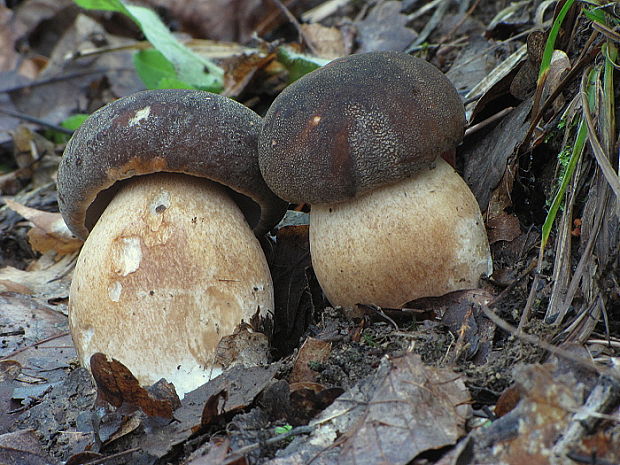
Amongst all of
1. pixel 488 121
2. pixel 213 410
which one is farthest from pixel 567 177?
pixel 213 410

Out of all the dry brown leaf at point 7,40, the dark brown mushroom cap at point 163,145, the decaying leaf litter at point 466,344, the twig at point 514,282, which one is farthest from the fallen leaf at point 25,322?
the dry brown leaf at point 7,40

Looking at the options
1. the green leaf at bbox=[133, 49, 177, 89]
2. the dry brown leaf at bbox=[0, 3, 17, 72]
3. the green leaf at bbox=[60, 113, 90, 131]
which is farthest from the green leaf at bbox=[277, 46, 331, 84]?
the dry brown leaf at bbox=[0, 3, 17, 72]

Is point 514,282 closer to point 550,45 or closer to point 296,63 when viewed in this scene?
point 550,45

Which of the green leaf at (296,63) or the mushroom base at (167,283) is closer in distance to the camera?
the mushroom base at (167,283)

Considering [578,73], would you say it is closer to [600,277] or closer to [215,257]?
[600,277]

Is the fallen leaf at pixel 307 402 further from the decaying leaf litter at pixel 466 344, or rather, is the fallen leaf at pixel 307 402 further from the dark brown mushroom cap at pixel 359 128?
the dark brown mushroom cap at pixel 359 128

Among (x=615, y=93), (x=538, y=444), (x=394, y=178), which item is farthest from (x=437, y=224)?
(x=538, y=444)

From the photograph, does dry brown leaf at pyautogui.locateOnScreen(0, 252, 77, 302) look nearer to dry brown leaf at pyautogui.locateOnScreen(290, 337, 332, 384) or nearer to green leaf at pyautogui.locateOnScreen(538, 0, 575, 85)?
dry brown leaf at pyautogui.locateOnScreen(290, 337, 332, 384)
